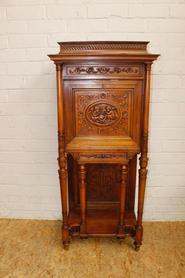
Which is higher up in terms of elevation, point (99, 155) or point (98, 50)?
point (98, 50)

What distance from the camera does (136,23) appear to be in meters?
1.93

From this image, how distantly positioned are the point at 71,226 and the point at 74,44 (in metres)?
1.37

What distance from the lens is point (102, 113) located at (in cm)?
167

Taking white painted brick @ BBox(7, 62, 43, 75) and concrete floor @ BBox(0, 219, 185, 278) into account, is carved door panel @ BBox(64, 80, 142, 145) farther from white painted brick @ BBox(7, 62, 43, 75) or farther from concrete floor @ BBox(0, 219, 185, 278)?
concrete floor @ BBox(0, 219, 185, 278)

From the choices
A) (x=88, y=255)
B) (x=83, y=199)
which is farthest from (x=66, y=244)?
(x=83, y=199)

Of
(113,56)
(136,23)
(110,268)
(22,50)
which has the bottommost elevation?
(110,268)

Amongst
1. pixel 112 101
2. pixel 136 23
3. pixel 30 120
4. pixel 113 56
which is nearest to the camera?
pixel 113 56

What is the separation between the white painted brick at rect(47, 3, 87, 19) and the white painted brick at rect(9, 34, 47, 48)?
7.7 inches

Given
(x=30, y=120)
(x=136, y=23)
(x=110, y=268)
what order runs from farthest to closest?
(x=30, y=120)
(x=136, y=23)
(x=110, y=268)

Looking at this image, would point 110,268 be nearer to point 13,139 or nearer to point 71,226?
point 71,226

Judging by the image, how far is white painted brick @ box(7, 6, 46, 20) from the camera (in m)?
1.93

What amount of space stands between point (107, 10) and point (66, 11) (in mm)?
328

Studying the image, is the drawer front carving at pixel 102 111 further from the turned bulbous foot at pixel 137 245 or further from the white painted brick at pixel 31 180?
the turned bulbous foot at pixel 137 245

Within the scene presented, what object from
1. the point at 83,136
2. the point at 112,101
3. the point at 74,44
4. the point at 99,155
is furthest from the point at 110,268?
the point at 74,44
